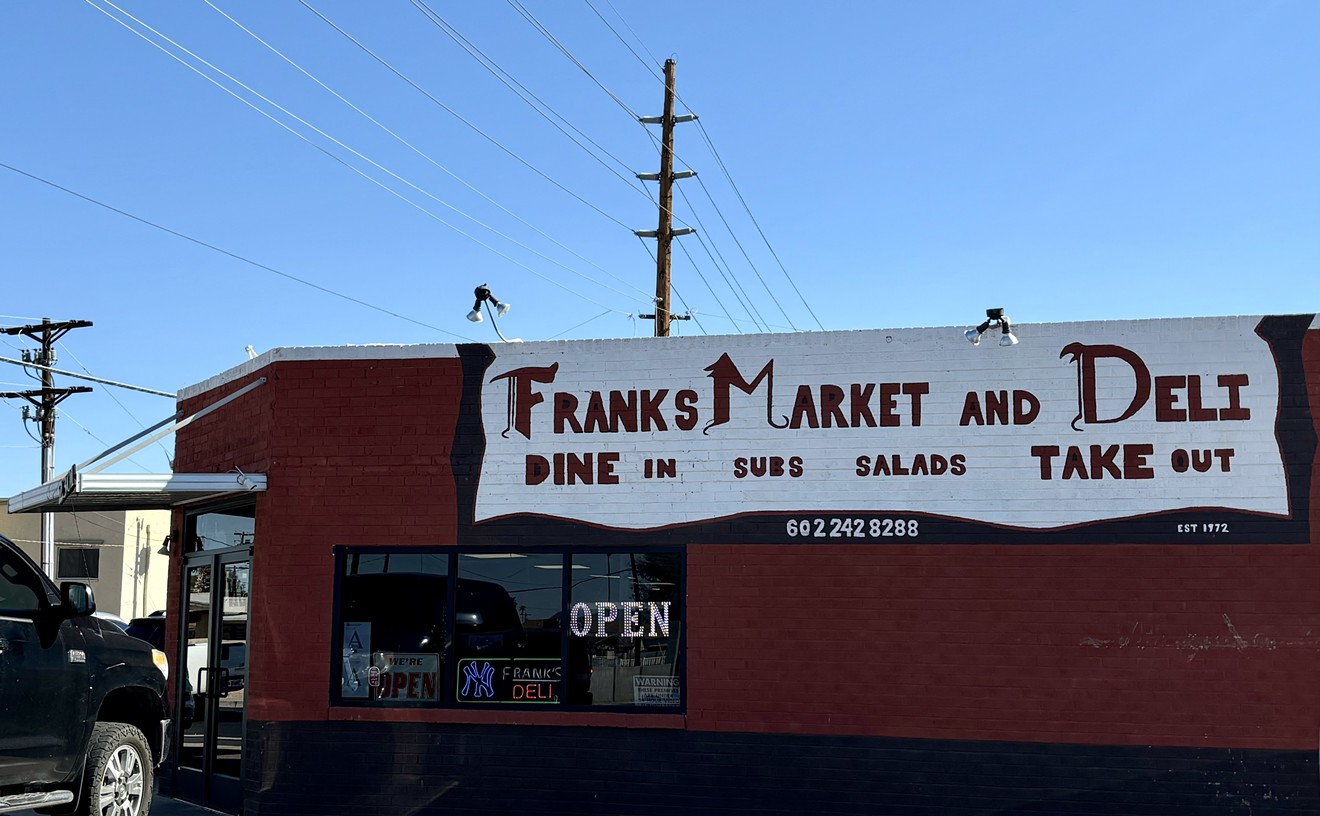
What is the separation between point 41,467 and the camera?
115 ft

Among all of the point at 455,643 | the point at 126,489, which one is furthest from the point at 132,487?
the point at 455,643

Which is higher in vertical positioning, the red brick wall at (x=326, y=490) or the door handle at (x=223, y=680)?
the red brick wall at (x=326, y=490)

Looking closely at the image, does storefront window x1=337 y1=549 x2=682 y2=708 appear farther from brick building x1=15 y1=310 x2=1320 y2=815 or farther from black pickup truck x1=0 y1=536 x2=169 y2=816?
black pickup truck x1=0 y1=536 x2=169 y2=816

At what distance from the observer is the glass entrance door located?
12281 mm

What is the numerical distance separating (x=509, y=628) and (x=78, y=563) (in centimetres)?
4048

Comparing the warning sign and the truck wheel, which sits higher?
the warning sign

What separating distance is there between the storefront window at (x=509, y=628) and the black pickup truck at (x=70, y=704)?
1.86m

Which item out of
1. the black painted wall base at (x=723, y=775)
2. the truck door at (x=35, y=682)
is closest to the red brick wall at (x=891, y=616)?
the black painted wall base at (x=723, y=775)

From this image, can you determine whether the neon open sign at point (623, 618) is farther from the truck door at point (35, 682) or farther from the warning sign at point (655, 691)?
the truck door at point (35, 682)

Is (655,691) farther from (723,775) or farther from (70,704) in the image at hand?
(70,704)

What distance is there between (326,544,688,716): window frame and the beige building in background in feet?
126

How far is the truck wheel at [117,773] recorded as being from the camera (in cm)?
970

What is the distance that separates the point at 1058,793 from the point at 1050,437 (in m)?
2.85

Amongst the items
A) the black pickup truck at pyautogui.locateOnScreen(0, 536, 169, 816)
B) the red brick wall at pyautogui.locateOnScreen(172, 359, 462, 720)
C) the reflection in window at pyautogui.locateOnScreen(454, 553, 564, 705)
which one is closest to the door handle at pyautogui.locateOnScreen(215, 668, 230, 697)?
the red brick wall at pyautogui.locateOnScreen(172, 359, 462, 720)
